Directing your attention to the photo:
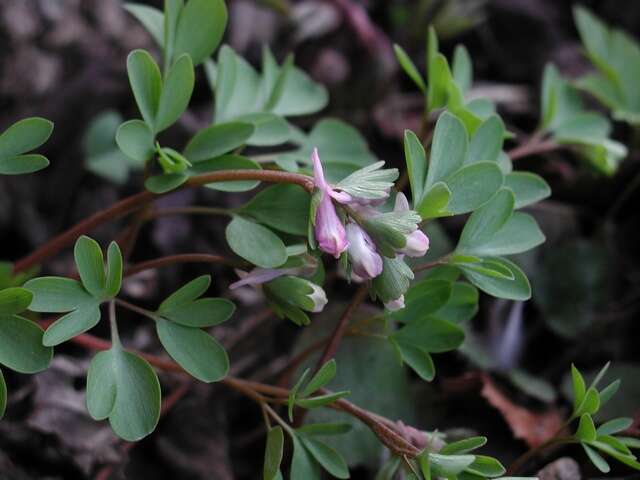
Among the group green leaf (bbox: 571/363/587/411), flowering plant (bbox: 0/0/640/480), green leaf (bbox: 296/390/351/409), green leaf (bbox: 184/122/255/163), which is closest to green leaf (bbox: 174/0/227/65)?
flowering plant (bbox: 0/0/640/480)

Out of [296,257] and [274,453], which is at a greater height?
[296,257]

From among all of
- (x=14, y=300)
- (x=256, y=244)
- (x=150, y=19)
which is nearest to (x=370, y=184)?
(x=256, y=244)

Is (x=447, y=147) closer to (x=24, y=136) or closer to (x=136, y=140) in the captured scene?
(x=136, y=140)

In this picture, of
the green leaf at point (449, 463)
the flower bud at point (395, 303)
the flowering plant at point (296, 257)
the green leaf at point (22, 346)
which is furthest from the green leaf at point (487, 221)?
the green leaf at point (22, 346)

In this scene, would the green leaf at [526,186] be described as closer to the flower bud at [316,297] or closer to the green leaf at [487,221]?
the green leaf at [487,221]

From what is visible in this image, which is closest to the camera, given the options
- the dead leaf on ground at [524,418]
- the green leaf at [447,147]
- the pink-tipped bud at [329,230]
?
the pink-tipped bud at [329,230]

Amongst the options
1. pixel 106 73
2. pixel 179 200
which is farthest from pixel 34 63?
pixel 179 200

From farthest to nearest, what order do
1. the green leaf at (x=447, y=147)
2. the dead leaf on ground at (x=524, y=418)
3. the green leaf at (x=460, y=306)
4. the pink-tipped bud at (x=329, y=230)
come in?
the dead leaf on ground at (x=524, y=418), the green leaf at (x=460, y=306), the green leaf at (x=447, y=147), the pink-tipped bud at (x=329, y=230)
